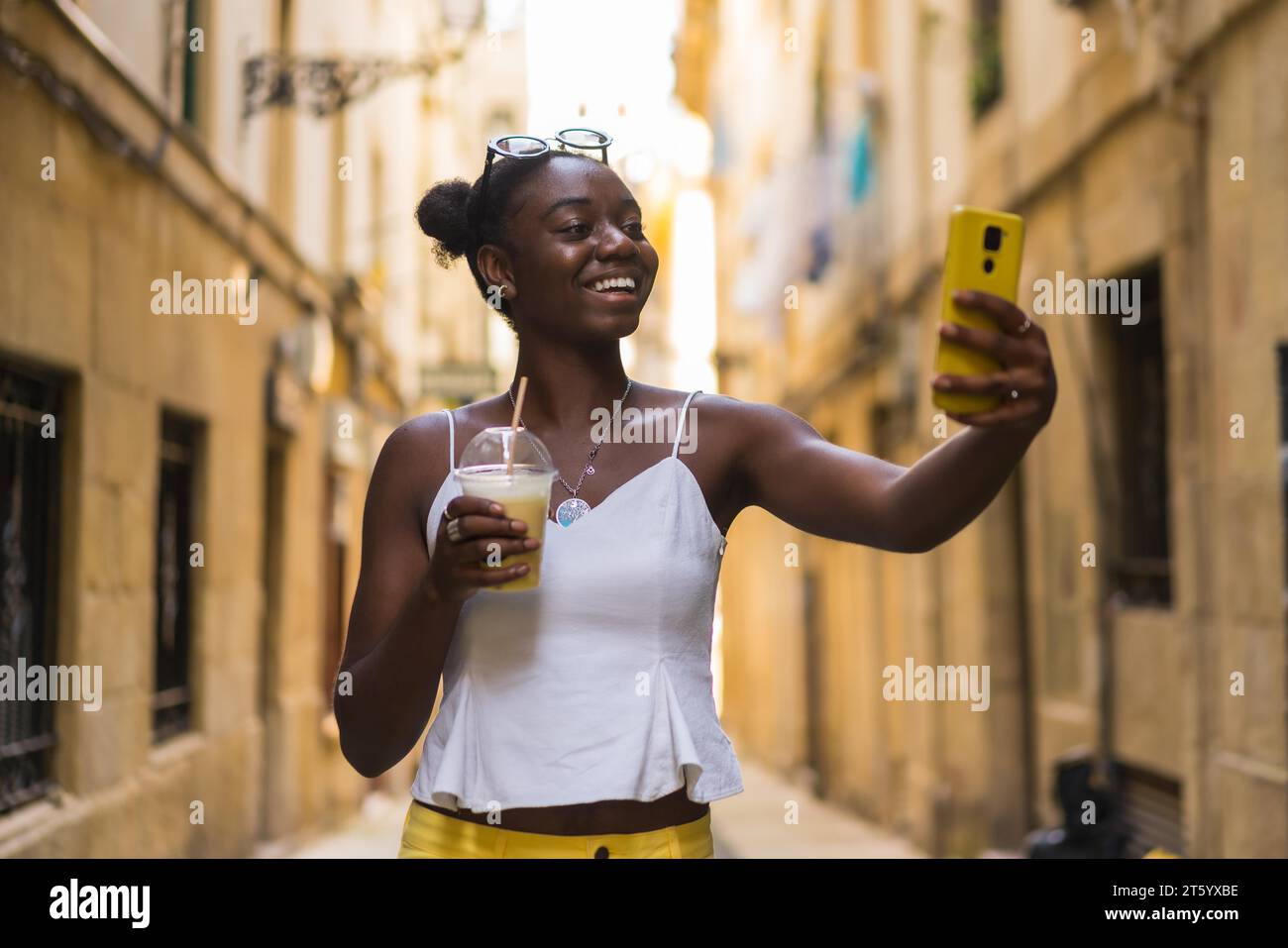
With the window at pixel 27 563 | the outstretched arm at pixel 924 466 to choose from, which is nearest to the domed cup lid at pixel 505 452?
the outstretched arm at pixel 924 466

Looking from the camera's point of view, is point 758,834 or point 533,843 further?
point 758,834

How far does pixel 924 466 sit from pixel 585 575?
0.46 m

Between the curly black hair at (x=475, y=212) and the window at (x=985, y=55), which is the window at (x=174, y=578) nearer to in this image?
the window at (x=985, y=55)

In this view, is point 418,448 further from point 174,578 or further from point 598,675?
point 174,578

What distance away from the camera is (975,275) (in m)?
1.72

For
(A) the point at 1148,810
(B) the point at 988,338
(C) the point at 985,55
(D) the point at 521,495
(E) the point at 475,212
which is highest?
(C) the point at 985,55

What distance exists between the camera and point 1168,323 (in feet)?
23.1


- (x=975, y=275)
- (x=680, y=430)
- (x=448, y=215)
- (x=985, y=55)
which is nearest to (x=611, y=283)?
(x=680, y=430)

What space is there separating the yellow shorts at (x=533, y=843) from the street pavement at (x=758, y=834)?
791 centimetres

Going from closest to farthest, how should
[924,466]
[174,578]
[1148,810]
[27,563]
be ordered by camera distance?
[924,466], [27,563], [1148,810], [174,578]

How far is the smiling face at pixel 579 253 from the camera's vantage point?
2.17 meters

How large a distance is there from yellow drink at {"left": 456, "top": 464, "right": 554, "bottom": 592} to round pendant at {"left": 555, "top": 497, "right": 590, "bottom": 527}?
0.05 m

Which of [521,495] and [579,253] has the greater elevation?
[579,253]
